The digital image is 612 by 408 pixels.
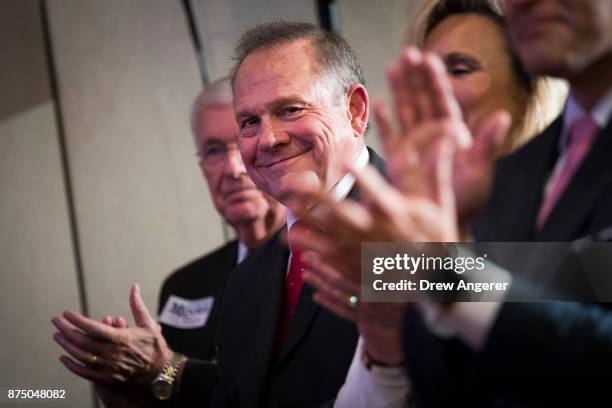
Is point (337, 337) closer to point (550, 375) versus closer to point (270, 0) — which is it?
point (550, 375)

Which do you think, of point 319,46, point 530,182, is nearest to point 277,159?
point 319,46

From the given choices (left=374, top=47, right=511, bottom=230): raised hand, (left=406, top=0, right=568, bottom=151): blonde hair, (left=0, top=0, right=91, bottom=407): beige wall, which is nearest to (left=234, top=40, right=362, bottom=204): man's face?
(left=406, top=0, right=568, bottom=151): blonde hair

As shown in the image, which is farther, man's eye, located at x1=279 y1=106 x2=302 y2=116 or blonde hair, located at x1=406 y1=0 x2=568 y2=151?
man's eye, located at x1=279 y1=106 x2=302 y2=116

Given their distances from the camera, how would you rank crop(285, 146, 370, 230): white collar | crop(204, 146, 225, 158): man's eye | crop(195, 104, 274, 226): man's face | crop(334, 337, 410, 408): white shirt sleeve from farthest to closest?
1. crop(204, 146, 225, 158): man's eye
2. crop(195, 104, 274, 226): man's face
3. crop(285, 146, 370, 230): white collar
4. crop(334, 337, 410, 408): white shirt sleeve

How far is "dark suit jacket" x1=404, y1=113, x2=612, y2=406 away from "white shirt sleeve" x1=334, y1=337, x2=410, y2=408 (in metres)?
Answer: 0.25

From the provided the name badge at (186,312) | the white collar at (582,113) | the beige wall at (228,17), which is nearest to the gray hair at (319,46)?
the white collar at (582,113)

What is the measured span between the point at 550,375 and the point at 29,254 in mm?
3275

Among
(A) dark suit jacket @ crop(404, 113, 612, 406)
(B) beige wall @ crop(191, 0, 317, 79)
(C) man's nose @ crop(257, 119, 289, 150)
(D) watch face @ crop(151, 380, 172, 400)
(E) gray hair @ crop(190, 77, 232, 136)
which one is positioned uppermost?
(B) beige wall @ crop(191, 0, 317, 79)

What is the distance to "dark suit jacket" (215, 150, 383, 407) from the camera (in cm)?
170

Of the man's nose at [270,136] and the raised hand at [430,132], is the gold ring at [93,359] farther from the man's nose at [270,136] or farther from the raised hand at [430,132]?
the raised hand at [430,132]

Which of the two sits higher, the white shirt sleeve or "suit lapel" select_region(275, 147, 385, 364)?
"suit lapel" select_region(275, 147, 385, 364)

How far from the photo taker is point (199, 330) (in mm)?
2871

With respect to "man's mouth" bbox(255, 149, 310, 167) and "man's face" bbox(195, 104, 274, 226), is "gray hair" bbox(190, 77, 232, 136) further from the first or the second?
"man's mouth" bbox(255, 149, 310, 167)

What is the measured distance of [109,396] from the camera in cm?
235
